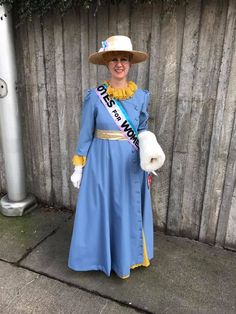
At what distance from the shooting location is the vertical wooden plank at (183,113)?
268 cm

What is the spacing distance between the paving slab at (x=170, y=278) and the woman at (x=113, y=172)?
13 centimetres

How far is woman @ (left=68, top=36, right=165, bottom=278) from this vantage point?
2426 millimetres

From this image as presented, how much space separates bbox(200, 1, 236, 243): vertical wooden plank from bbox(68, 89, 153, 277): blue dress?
69 centimetres

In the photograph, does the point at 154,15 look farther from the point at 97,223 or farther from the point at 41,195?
the point at 41,195

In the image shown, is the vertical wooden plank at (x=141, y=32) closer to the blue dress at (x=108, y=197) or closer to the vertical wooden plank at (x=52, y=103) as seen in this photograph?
the blue dress at (x=108, y=197)

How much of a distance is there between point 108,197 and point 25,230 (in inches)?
55.1

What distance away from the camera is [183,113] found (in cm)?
295

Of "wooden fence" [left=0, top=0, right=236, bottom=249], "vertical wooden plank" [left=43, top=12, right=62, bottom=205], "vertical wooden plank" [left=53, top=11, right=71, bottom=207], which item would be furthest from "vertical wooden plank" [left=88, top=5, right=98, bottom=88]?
"vertical wooden plank" [left=43, top=12, right=62, bottom=205]

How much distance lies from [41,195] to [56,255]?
3.74ft

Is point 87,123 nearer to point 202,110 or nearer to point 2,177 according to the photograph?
point 202,110

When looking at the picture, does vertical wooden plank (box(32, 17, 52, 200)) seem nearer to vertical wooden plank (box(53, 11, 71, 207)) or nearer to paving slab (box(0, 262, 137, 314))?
vertical wooden plank (box(53, 11, 71, 207))

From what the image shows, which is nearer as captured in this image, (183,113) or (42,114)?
(183,113)

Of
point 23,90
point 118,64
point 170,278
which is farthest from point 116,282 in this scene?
point 23,90

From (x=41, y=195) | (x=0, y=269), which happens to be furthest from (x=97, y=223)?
(x=41, y=195)
